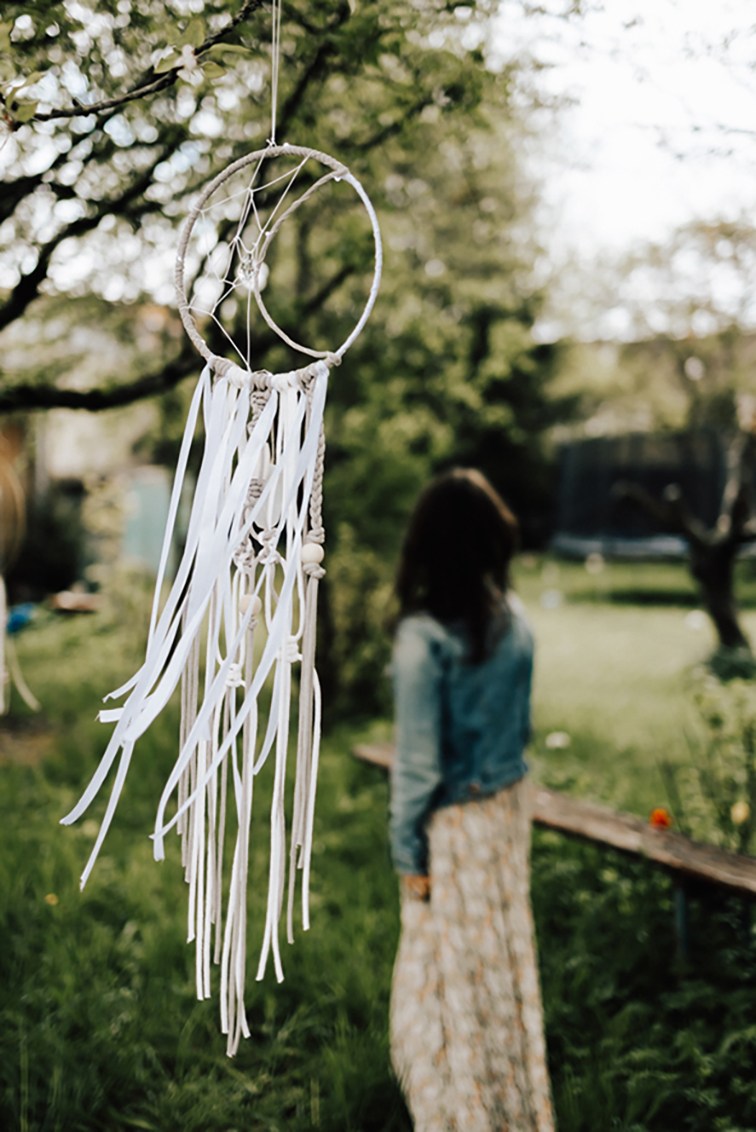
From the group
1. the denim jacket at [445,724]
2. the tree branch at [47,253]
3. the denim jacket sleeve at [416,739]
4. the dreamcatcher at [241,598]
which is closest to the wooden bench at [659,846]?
the denim jacket at [445,724]

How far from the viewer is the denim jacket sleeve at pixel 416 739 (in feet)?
7.26

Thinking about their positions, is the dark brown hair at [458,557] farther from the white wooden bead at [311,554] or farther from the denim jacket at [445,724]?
the white wooden bead at [311,554]

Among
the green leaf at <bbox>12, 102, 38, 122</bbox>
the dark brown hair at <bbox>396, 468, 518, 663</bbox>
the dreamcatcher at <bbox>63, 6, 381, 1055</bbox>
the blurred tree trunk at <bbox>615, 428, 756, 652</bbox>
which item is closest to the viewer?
the dreamcatcher at <bbox>63, 6, 381, 1055</bbox>

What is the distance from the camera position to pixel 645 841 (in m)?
3.11

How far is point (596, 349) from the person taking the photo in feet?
45.2

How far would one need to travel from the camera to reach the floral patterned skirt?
2.13 m

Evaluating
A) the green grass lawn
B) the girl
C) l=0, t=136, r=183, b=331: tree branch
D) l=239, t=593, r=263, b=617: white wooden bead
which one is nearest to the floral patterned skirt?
the girl

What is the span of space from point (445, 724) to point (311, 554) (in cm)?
111

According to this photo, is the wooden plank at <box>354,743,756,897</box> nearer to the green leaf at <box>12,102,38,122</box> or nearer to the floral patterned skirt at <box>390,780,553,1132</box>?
the floral patterned skirt at <box>390,780,553,1132</box>

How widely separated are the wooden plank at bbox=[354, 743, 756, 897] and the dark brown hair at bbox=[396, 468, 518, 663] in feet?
3.94

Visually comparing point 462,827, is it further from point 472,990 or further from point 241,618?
point 241,618

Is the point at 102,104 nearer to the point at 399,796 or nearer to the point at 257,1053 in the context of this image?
the point at 399,796

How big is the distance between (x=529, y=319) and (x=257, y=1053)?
11.4 meters

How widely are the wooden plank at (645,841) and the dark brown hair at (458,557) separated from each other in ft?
3.94
